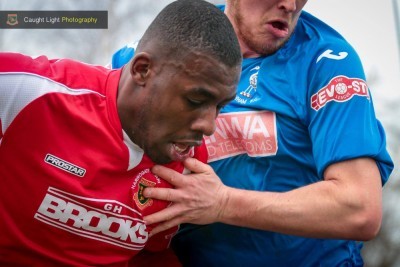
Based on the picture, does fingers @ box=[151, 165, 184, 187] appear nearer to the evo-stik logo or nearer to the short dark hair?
the evo-stik logo

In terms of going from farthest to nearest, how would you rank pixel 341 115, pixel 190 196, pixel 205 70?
1. pixel 341 115
2. pixel 190 196
3. pixel 205 70

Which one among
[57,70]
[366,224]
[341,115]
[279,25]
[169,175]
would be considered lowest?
[366,224]

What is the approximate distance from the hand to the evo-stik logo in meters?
0.21

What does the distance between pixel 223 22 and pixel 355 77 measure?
0.55 m

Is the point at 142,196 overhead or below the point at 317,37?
below

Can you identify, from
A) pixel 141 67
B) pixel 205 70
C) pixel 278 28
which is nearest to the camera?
pixel 205 70

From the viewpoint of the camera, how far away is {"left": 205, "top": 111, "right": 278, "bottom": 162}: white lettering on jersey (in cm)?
221

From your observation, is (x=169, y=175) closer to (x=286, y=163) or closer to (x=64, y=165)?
(x=64, y=165)

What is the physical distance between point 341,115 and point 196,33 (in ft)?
1.90

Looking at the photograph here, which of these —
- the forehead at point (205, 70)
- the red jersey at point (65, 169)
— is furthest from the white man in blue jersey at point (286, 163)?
the forehead at point (205, 70)

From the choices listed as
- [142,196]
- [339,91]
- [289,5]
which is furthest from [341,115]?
[142,196]

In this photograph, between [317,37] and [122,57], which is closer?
[317,37]

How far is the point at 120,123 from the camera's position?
187 cm

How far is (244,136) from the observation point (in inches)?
88.0
